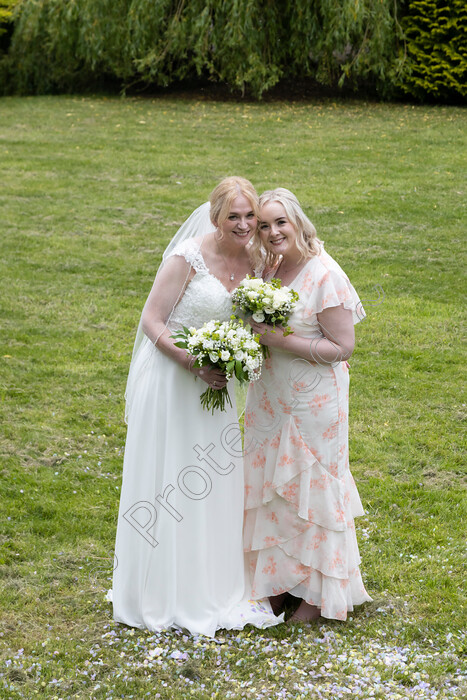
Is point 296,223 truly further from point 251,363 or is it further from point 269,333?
point 251,363

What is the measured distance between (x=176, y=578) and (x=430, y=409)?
3.30m

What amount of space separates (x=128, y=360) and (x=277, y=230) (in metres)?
3.99

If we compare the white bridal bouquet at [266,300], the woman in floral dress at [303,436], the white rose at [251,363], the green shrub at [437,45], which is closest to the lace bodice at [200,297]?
the white bridal bouquet at [266,300]

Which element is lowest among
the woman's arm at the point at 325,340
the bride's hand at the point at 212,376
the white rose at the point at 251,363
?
the bride's hand at the point at 212,376

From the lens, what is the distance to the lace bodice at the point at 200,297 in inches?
162

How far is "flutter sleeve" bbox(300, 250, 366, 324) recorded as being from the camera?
4.02m

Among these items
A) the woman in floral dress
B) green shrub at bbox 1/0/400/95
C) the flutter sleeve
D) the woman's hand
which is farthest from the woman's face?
green shrub at bbox 1/0/400/95

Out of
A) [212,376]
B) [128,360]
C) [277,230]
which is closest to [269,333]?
[212,376]

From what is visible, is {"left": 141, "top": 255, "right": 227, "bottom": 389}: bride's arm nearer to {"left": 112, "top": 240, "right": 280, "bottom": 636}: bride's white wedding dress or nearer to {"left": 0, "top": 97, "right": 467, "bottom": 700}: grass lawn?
{"left": 112, "top": 240, "right": 280, "bottom": 636}: bride's white wedding dress

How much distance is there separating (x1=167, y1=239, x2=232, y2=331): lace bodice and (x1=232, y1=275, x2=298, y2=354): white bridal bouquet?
0.40 feet

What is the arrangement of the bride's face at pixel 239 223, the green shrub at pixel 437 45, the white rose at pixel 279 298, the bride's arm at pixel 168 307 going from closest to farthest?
the white rose at pixel 279 298 < the bride's face at pixel 239 223 < the bride's arm at pixel 168 307 < the green shrub at pixel 437 45

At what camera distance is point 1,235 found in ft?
36.2

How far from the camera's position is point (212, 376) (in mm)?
4027

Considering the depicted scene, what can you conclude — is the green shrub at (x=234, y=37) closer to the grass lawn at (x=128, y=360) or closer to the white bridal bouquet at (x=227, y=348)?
the grass lawn at (x=128, y=360)
